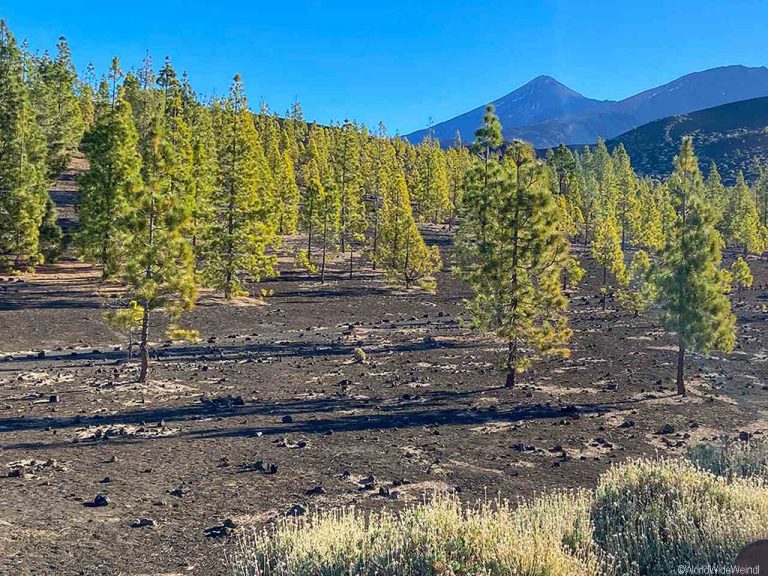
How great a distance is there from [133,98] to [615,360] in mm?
69002

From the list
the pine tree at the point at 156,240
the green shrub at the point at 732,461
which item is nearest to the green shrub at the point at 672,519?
the green shrub at the point at 732,461

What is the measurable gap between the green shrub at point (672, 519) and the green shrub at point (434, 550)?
0.60 m

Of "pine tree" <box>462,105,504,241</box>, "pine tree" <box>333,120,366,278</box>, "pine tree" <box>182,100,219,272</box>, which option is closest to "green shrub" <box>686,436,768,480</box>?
"pine tree" <box>462,105,504,241</box>

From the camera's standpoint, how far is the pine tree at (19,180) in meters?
39.9

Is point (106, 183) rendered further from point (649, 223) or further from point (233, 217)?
point (649, 223)

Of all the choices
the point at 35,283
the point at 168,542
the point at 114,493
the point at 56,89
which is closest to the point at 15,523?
the point at 114,493

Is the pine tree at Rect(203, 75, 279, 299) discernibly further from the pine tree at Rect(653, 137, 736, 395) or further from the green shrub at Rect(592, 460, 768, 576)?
the green shrub at Rect(592, 460, 768, 576)

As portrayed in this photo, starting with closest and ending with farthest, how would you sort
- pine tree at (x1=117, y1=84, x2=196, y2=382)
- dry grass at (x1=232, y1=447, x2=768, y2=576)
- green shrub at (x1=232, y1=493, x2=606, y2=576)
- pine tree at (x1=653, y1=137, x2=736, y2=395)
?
green shrub at (x1=232, y1=493, x2=606, y2=576)
dry grass at (x1=232, y1=447, x2=768, y2=576)
pine tree at (x1=117, y1=84, x2=196, y2=382)
pine tree at (x1=653, y1=137, x2=736, y2=395)

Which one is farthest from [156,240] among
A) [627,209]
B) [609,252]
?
[627,209]

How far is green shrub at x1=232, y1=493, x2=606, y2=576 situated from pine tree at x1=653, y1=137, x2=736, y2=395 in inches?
697

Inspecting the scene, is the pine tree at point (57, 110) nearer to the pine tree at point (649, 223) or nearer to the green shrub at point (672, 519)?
the green shrub at point (672, 519)

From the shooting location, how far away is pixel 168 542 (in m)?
10.3

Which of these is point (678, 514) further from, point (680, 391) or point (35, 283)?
point (35, 283)

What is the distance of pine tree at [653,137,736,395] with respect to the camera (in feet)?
75.9
